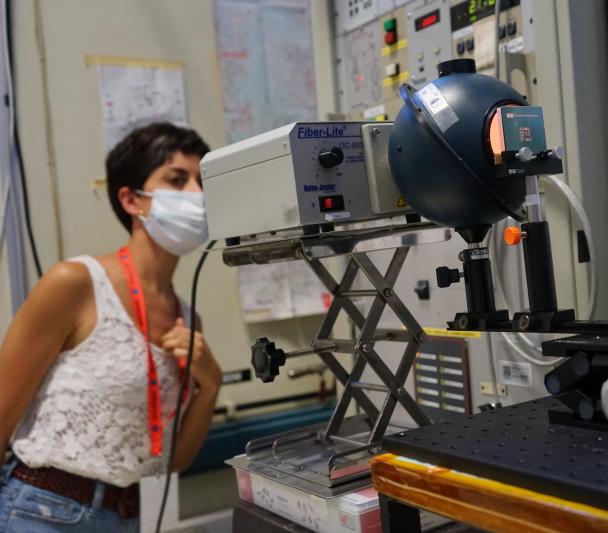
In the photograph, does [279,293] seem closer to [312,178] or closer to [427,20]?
[427,20]

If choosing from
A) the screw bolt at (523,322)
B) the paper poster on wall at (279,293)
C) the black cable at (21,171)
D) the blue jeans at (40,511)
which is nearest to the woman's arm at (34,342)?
the blue jeans at (40,511)

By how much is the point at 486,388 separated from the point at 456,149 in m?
0.68

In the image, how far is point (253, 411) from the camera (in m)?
2.40

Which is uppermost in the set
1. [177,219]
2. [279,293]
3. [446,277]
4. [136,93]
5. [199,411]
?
[136,93]

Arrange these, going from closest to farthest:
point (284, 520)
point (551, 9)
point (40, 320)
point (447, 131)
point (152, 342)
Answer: point (447, 131)
point (284, 520)
point (551, 9)
point (40, 320)
point (152, 342)

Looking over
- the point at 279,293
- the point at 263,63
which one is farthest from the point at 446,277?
the point at 263,63

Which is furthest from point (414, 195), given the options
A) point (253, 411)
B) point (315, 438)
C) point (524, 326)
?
point (253, 411)

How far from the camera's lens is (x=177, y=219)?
174 cm

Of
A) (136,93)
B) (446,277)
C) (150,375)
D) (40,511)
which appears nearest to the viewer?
(446,277)

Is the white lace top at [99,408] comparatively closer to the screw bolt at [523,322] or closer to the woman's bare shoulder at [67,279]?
the woman's bare shoulder at [67,279]

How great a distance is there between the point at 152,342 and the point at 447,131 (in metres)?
1.21

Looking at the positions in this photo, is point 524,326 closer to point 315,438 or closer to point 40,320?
point 315,438

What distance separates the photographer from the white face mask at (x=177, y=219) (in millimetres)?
1732

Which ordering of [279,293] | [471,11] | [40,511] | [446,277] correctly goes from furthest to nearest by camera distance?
[279,293]
[40,511]
[471,11]
[446,277]
